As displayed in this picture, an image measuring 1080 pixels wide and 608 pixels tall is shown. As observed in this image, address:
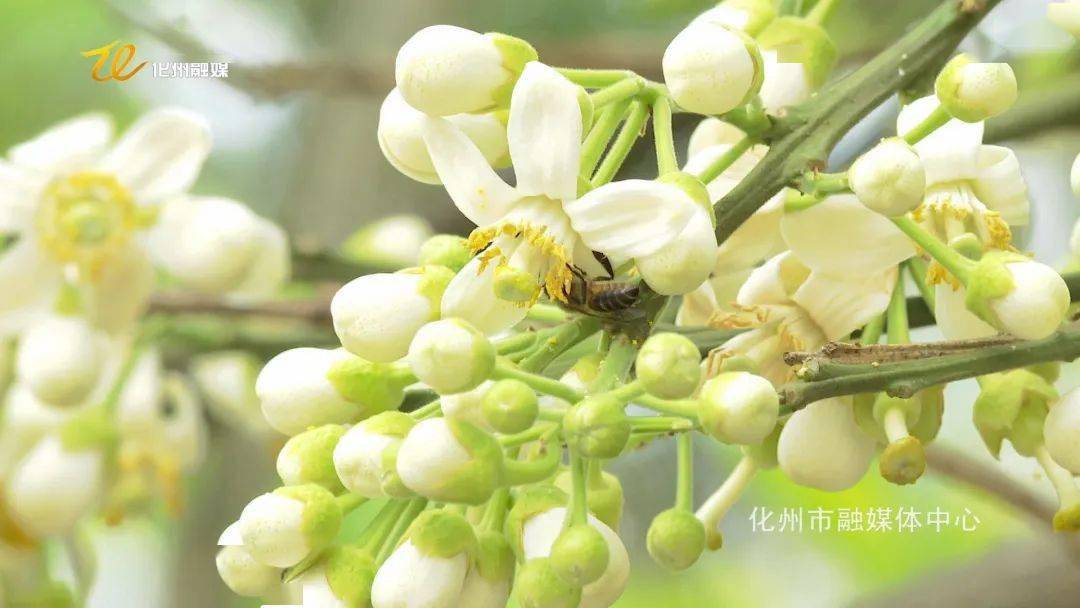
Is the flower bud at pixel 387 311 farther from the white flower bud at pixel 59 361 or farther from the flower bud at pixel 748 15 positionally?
the white flower bud at pixel 59 361

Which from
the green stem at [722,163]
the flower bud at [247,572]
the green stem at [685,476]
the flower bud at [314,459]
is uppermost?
the green stem at [722,163]

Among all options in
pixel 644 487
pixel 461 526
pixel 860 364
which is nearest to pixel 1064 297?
pixel 860 364

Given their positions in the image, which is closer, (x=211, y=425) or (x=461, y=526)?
(x=461, y=526)

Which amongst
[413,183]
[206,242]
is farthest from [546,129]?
[413,183]

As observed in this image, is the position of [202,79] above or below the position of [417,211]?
above

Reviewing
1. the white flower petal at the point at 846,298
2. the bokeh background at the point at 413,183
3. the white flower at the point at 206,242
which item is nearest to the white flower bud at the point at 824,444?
the white flower petal at the point at 846,298

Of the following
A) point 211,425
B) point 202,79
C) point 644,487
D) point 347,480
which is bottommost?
point 211,425

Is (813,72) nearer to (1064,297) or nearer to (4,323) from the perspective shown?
(1064,297)
